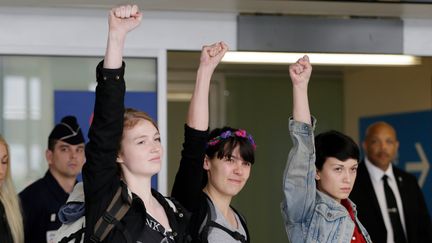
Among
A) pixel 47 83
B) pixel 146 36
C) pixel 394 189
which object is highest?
pixel 146 36

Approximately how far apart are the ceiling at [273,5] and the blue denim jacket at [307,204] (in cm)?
120

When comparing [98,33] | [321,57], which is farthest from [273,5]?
[98,33]

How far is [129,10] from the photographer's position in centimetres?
250

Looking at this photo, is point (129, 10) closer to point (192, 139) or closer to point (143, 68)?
point (192, 139)

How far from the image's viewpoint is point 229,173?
310cm

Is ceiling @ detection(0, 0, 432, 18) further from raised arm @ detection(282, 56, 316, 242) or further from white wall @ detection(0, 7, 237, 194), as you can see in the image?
raised arm @ detection(282, 56, 316, 242)

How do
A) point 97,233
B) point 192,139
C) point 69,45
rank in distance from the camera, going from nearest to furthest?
point 97,233
point 192,139
point 69,45

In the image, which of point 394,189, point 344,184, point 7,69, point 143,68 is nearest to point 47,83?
point 7,69

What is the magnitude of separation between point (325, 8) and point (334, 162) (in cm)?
129

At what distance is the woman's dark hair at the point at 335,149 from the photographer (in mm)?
3301

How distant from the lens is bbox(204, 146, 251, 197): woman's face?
10.2 ft

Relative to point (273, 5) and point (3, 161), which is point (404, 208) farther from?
point (3, 161)

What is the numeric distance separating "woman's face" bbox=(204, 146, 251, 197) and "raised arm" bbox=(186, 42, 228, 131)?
21 centimetres

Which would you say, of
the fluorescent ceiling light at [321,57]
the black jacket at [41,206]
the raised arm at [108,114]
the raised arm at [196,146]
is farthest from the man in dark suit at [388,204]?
the raised arm at [108,114]
